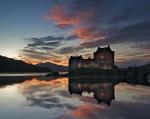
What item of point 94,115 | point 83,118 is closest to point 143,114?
point 94,115

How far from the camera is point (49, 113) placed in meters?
23.4

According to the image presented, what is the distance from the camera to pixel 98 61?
364ft

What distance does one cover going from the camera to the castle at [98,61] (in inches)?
4328

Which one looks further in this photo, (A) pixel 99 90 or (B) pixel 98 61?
(B) pixel 98 61

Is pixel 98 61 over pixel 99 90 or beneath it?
over

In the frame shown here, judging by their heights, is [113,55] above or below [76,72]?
above

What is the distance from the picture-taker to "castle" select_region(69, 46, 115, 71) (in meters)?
110

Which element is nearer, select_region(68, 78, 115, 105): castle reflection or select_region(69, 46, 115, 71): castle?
select_region(68, 78, 115, 105): castle reflection

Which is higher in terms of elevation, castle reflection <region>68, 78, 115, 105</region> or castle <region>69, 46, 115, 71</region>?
castle <region>69, 46, 115, 71</region>

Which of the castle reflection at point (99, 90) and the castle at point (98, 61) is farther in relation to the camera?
the castle at point (98, 61)

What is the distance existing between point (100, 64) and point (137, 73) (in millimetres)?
19559

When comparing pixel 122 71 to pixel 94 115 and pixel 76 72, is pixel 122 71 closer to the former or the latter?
pixel 76 72

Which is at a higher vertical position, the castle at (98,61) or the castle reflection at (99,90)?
the castle at (98,61)

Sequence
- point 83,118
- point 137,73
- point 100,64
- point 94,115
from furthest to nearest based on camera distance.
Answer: point 137,73, point 100,64, point 94,115, point 83,118
